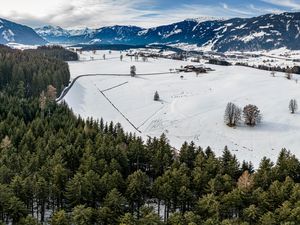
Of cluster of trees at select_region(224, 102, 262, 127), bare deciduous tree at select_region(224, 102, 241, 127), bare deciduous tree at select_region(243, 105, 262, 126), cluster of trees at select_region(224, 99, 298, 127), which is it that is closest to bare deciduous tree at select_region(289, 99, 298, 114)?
cluster of trees at select_region(224, 99, 298, 127)

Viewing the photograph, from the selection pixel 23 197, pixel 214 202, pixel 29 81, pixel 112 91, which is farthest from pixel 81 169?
pixel 112 91

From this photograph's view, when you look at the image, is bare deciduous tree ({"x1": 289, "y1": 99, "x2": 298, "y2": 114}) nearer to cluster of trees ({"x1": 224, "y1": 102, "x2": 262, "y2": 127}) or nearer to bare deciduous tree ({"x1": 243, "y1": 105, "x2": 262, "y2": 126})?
bare deciduous tree ({"x1": 243, "y1": 105, "x2": 262, "y2": 126})

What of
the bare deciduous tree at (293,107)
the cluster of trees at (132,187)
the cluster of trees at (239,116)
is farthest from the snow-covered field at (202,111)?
the cluster of trees at (132,187)

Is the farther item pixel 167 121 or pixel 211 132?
pixel 167 121

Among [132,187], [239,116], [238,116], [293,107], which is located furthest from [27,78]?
[132,187]

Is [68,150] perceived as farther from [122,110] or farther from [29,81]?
[29,81]

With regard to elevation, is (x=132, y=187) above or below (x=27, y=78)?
below

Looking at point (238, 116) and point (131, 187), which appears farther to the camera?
point (238, 116)

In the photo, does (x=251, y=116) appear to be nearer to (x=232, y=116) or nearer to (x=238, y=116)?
(x=238, y=116)
